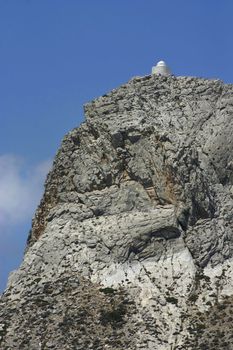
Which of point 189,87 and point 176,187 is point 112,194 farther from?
point 189,87

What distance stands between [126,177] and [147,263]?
743cm

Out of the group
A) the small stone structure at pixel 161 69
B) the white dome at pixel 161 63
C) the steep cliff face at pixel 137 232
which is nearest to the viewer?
the steep cliff face at pixel 137 232

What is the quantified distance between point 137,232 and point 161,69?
1649cm

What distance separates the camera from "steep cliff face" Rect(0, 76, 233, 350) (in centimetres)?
7262

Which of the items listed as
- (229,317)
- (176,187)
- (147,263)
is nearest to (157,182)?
(176,187)

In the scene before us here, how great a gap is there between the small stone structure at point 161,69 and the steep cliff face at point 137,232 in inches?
71.8

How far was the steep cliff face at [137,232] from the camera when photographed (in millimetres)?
72625

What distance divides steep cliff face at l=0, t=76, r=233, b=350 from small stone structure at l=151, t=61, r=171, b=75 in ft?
5.98

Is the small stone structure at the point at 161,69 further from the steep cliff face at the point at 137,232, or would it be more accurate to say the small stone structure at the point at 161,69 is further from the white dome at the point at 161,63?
the steep cliff face at the point at 137,232

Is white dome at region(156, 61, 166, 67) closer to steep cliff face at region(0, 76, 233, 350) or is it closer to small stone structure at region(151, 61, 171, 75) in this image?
small stone structure at region(151, 61, 171, 75)

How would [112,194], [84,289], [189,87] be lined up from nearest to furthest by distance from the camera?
[84,289], [112,194], [189,87]

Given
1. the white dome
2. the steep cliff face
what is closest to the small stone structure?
the white dome

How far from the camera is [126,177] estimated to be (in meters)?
81.1

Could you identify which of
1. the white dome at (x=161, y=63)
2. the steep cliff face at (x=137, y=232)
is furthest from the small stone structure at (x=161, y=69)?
the steep cliff face at (x=137, y=232)
